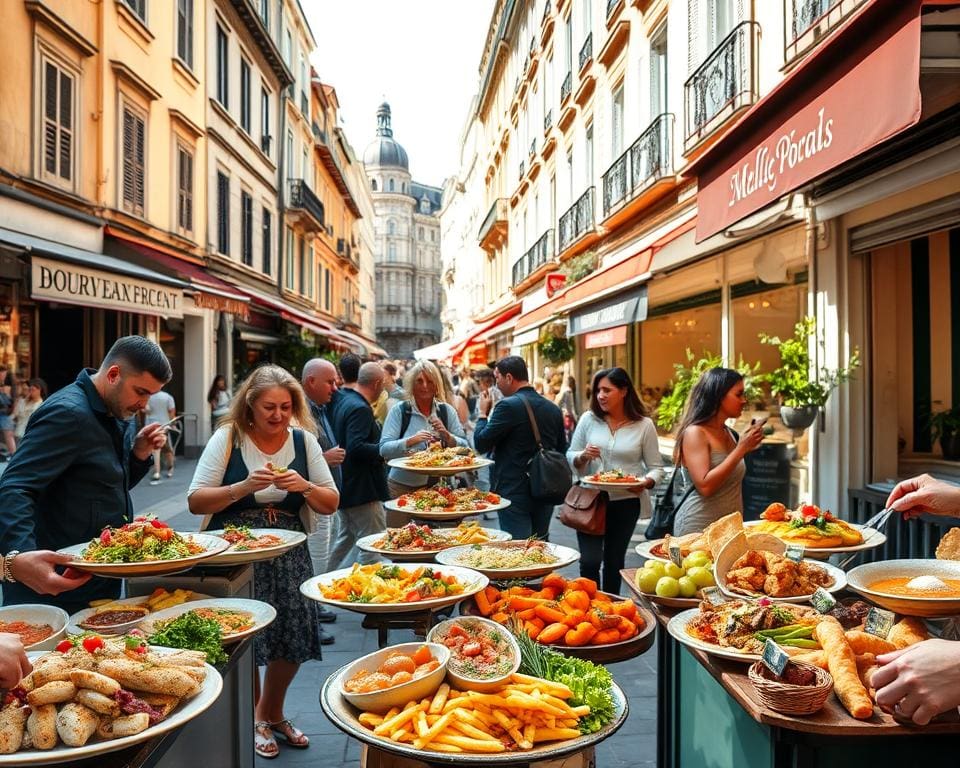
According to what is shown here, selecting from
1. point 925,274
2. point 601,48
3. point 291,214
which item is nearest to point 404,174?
point 291,214

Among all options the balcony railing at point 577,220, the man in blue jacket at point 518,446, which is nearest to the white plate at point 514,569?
the man in blue jacket at point 518,446

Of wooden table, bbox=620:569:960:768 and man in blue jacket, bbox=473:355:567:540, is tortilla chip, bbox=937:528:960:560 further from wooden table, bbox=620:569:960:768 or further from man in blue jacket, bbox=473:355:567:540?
man in blue jacket, bbox=473:355:567:540

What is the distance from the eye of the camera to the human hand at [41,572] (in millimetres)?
2705

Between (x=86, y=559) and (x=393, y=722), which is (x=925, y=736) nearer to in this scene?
(x=393, y=722)

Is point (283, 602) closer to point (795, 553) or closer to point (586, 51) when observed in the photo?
point (795, 553)

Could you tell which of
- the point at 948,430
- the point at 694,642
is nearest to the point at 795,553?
the point at 694,642

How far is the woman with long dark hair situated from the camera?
4.52 meters

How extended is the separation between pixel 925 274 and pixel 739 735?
18.8 feet

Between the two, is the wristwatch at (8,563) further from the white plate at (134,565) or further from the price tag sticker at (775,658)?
the price tag sticker at (775,658)

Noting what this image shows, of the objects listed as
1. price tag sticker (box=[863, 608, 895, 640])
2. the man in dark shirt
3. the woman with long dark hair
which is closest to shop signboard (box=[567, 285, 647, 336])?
the man in dark shirt

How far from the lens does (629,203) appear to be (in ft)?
43.8

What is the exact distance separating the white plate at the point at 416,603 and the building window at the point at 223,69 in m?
18.5

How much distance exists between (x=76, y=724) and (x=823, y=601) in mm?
2227

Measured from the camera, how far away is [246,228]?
21891 millimetres
